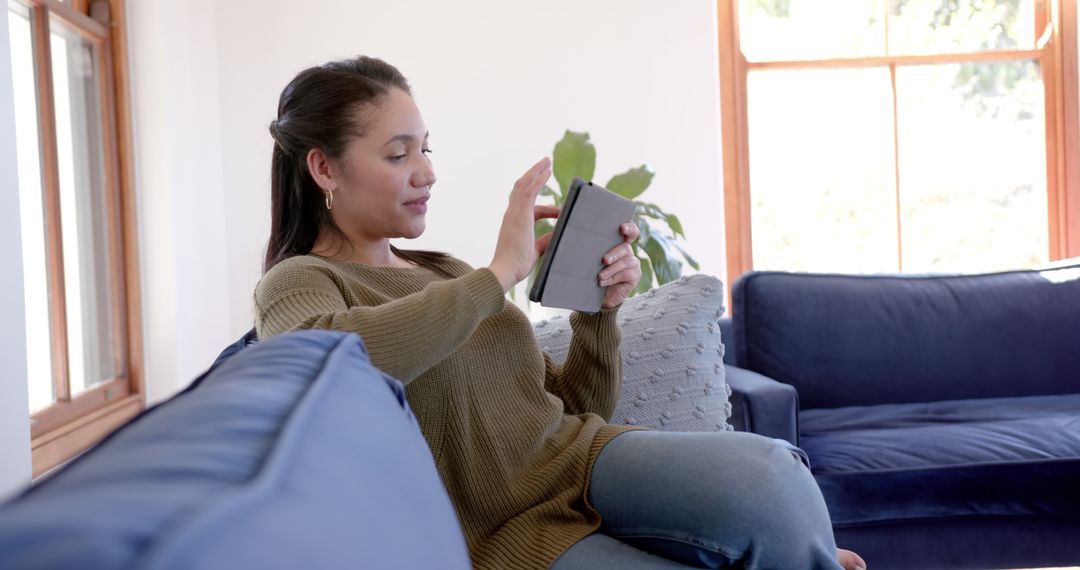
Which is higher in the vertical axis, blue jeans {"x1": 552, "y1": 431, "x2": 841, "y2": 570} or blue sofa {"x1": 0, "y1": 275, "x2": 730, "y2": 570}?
blue sofa {"x1": 0, "y1": 275, "x2": 730, "y2": 570}

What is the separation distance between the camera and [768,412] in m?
2.16

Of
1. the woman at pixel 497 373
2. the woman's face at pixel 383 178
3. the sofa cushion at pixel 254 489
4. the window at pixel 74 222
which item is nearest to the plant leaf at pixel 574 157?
the window at pixel 74 222

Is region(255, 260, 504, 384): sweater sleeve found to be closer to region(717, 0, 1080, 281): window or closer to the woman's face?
the woman's face

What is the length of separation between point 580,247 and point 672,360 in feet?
1.34

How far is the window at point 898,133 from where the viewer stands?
180 inches

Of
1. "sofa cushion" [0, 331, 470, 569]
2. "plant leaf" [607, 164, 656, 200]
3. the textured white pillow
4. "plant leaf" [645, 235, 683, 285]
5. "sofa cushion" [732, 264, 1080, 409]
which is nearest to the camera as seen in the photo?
"sofa cushion" [0, 331, 470, 569]

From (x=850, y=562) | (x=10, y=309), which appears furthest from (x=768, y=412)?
(x=10, y=309)

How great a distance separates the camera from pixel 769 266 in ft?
15.6

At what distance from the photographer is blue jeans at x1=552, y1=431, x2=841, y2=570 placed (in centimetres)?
119

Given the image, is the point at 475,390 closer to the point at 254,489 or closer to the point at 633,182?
the point at 254,489

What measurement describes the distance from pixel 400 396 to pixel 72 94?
2.90 m

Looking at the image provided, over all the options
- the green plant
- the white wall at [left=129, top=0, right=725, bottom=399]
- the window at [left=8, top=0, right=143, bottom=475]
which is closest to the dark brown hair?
the window at [left=8, top=0, right=143, bottom=475]

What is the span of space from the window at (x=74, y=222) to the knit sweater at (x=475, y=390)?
63.8 inches

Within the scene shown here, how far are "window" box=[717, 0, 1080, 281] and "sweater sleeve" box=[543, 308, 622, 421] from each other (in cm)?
304
